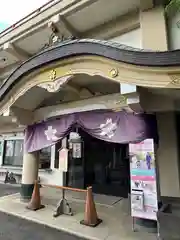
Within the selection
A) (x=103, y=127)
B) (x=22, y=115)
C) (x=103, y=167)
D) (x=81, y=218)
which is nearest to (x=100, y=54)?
(x=103, y=127)

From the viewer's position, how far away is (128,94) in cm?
420

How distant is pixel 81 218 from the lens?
5297mm

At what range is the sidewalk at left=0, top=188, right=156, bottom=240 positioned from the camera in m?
4.33

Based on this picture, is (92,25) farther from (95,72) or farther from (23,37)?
(95,72)

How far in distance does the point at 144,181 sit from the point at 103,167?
406 centimetres

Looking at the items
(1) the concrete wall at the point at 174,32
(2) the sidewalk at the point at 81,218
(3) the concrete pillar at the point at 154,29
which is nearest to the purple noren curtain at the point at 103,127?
(2) the sidewalk at the point at 81,218

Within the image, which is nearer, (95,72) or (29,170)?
(95,72)

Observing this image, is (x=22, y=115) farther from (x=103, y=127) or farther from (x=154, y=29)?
(x=154, y=29)

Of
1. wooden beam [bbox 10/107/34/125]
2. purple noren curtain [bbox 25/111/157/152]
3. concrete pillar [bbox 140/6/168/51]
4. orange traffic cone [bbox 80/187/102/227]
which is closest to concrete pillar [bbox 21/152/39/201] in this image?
purple noren curtain [bbox 25/111/157/152]

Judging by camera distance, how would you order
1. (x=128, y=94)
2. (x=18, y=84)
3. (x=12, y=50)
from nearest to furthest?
1. (x=128, y=94)
2. (x=18, y=84)
3. (x=12, y=50)

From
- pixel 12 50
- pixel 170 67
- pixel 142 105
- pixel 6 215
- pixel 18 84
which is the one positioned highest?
pixel 12 50

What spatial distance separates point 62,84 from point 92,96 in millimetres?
1135

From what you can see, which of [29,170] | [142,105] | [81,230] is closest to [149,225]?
[81,230]

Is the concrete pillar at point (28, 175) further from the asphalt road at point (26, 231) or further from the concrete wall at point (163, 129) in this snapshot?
the concrete wall at point (163, 129)
